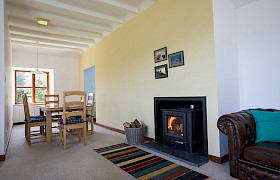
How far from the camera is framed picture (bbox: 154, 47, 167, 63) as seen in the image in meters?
3.08

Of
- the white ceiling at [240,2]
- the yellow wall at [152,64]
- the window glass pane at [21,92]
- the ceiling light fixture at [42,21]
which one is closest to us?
the yellow wall at [152,64]

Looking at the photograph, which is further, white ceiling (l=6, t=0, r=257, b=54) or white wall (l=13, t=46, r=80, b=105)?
white wall (l=13, t=46, r=80, b=105)

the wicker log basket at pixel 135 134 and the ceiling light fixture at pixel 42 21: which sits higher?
the ceiling light fixture at pixel 42 21

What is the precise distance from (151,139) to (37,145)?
2273 mm

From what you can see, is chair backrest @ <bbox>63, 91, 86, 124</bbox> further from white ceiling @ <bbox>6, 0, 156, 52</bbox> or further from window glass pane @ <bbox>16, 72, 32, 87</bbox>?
window glass pane @ <bbox>16, 72, 32, 87</bbox>

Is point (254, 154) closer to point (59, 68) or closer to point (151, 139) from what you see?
point (151, 139)

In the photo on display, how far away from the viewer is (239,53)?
2707 mm

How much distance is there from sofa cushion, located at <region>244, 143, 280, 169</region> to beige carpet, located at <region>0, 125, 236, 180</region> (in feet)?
1.27

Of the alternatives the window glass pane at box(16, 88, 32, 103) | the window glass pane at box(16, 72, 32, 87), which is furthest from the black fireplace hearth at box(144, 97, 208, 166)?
the window glass pane at box(16, 72, 32, 87)

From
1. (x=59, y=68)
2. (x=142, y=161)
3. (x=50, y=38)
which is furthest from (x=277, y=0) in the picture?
(x=59, y=68)

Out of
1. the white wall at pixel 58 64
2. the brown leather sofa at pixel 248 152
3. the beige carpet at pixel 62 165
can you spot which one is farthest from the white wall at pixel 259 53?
the white wall at pixel 58 64

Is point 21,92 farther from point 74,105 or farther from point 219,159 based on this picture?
point 219,159

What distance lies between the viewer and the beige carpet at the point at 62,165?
2.06m

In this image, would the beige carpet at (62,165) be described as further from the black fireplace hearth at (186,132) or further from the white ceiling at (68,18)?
the white ceiling at (68,18)
